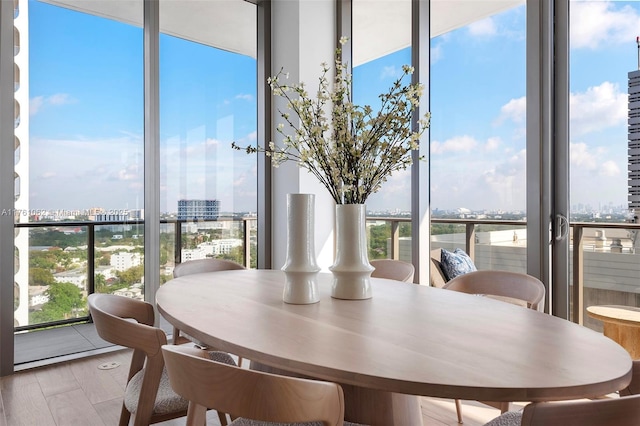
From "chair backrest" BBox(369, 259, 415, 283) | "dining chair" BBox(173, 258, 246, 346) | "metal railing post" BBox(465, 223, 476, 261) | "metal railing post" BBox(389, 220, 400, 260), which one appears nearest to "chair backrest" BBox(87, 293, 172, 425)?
"dining chair" BBox(173, 258, 246, 346)

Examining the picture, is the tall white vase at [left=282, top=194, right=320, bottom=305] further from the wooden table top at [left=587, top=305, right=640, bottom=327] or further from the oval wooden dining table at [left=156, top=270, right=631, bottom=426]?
the wooden table top at [left=587, top=305, right=640, bottom=327]

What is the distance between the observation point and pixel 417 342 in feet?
3.83

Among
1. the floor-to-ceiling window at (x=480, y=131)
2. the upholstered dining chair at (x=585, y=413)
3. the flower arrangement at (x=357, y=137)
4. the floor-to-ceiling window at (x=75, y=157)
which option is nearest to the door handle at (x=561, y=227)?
the floor-to-ceiling window at (x=480, y=131)

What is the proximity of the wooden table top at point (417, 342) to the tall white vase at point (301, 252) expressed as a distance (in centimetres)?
6

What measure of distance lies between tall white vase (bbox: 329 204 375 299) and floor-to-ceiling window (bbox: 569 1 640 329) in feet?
5.66

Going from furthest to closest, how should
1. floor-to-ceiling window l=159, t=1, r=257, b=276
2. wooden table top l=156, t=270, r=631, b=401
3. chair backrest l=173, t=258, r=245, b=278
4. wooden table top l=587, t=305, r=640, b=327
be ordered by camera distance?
floor-to-ceiling window l=159, t=1, r=257, b=276, chair backrest l=173, t=258, r=245, b=278, wooden table top l=587, t=305, r=640, b=327, wooden table top l=156, t=270, r=631, b=401

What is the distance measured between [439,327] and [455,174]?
252 centimetres

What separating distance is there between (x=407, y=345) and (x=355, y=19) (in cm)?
374

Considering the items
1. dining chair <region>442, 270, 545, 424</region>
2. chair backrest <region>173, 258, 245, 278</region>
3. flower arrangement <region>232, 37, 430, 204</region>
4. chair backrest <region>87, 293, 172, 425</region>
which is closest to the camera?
chair backrest <region>87, 293, 172, 425</region>

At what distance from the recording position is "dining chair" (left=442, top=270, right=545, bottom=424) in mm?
1939

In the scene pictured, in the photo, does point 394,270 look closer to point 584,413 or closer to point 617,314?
point 617,314

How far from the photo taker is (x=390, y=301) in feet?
5.51

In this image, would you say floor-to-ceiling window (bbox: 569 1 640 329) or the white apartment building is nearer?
floor-to-ceiling window (bbox: 569 1 640 329)

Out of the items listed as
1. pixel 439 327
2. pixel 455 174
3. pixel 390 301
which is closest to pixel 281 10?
pixel 455 174
